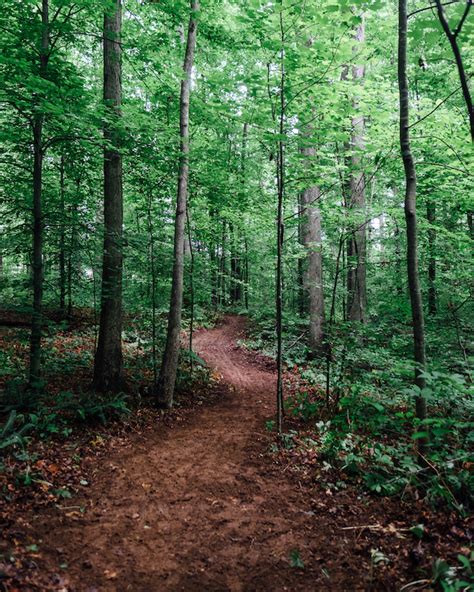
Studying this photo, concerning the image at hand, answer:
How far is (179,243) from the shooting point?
8.16 meters

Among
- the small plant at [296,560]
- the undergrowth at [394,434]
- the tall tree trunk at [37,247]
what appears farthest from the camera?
the tall tree trunk at [37,247]

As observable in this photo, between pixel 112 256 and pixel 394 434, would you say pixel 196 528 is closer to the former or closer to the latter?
pixel 394 434

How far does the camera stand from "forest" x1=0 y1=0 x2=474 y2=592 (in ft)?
11.4

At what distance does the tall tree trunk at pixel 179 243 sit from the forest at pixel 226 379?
2.3 inches

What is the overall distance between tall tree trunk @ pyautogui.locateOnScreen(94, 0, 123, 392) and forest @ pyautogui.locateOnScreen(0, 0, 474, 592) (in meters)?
0.05

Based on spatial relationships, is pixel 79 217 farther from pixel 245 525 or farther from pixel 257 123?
pixel 245 525

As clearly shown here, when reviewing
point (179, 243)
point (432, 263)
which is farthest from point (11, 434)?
point (432, 263)

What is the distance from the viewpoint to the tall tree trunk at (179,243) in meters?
7.79

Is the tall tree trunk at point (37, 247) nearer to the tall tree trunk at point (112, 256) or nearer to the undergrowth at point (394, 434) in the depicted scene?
the tall tree trunk at point (112, 256)

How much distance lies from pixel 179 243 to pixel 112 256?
150 cm

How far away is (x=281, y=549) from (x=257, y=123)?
6266 mm

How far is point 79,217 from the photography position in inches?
278

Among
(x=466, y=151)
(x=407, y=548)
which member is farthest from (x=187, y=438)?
(x=466, y=151)

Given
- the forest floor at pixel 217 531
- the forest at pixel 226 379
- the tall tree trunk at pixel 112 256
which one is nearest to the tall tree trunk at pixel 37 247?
the forest at pixel 226 379
